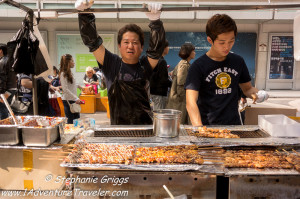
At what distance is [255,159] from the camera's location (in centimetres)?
174

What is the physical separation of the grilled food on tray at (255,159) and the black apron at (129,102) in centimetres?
113

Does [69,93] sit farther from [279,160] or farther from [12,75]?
[279,160]

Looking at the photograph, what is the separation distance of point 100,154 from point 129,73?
1167 millimetres

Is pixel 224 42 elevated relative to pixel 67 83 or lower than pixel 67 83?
elevated

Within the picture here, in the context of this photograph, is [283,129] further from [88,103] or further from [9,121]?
[88,103]

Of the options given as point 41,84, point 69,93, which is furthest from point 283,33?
point 41,84

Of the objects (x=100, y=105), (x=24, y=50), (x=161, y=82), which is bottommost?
(x=100, y=105)

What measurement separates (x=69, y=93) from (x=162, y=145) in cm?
395

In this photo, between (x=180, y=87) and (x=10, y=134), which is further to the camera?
(x=180, y=87)

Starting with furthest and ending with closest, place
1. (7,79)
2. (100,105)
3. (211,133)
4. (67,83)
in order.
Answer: (100,105), (67,83), (7,79), (211,133)

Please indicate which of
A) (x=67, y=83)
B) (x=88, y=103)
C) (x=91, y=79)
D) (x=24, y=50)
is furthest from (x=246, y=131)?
(x=91, y=79)

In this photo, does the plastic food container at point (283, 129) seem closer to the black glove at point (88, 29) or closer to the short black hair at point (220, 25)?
the short black hair at point (220, 25)

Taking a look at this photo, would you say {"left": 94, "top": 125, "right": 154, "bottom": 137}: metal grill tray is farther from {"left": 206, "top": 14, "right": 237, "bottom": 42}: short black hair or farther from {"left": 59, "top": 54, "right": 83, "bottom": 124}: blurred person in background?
{"left": 59, "top": 54, "right": 83, "bottom": 124}: blurred person in background

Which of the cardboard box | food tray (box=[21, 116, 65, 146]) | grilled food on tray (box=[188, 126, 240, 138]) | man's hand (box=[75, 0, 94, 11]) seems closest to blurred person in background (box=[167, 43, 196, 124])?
the cardboard box
